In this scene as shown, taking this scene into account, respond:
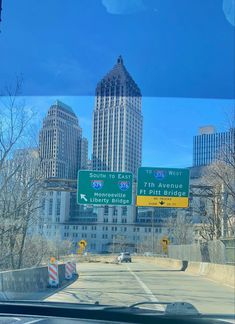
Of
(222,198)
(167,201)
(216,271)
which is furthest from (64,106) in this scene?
(222,198)

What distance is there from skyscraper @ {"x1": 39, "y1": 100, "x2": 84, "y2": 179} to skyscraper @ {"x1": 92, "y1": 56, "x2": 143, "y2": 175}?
1.05 ft

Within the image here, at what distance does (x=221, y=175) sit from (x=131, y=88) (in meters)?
25.1

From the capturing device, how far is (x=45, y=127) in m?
7.19

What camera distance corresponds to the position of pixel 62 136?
6.77 meters

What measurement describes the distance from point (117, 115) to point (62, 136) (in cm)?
112

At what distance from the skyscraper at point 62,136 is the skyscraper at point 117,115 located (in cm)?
32

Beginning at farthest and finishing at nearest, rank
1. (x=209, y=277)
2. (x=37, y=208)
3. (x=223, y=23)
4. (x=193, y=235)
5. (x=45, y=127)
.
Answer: (x=193, y=235) < (x=209, y=277) < (x=37, y=208) < (x=45, y=127) < (x=223, y=23)

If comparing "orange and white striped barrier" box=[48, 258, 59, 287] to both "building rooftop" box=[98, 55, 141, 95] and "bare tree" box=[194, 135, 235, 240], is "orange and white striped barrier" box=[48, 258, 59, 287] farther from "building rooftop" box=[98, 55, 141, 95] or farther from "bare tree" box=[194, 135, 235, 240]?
"building rooftop" box=[98, 55, 141, 95]

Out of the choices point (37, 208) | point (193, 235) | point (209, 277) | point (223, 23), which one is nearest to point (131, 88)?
point (223, 23)

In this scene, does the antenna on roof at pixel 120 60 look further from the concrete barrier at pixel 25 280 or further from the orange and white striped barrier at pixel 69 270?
the orange and white striped barrier at pixel 69 270

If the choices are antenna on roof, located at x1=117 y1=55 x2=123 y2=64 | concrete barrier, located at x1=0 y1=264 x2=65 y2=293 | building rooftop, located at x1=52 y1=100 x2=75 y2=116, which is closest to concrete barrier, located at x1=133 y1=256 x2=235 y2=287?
concrete barrier, located at x1=0 y1=264 x2=65 y2=293

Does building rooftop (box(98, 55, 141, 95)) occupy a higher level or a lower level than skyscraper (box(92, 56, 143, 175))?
higher

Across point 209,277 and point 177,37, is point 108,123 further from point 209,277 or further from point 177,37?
point 209,277

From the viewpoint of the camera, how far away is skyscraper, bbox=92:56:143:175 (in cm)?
573
